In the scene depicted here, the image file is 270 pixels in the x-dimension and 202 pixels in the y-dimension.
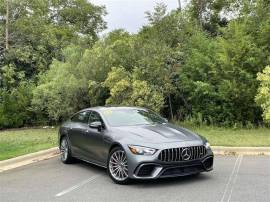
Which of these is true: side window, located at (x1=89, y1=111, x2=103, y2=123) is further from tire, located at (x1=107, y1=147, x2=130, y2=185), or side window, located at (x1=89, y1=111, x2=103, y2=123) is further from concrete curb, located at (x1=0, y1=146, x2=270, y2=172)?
concrete curb, located at (x1=0, y1=146, x2=270, y2=172)

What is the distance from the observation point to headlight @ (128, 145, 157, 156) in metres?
8.76

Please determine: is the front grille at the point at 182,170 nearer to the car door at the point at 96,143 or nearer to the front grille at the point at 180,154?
the front grille at the point at 180,154

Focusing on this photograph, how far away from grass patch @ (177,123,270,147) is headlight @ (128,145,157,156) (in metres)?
4.67

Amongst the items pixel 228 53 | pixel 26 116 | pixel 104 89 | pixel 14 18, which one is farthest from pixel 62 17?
pixel 228 53

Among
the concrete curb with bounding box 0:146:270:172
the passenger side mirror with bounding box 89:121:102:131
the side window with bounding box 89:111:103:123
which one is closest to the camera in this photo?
the passenger side mirror with bounding box 89:121:102:131

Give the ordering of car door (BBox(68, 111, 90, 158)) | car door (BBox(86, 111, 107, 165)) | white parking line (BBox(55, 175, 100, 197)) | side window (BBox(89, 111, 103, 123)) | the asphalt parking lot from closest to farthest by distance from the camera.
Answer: the asphalt parking lot < white parking line (BBox(55, 175, 100, 197)) < car door (BBox(86, 111, 107, 165)) < side window (BBox(89, 111, 103, 123)) < car door (BBox(68, 111, 90, 158))

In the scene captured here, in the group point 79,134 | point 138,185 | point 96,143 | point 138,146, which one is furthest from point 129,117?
point 138,185

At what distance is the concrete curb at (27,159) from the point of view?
11.6m

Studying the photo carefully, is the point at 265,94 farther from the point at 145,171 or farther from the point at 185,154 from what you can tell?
the point at 145,171

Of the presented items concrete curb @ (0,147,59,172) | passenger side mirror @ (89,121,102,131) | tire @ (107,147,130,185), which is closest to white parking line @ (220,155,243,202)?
tire @ (107,147,130,185)

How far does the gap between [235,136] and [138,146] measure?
23.1 feet

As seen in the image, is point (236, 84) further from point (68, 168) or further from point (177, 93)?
point (68, 168)

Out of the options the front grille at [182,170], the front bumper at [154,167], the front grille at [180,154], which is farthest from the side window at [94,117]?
the front grille at [182,170]

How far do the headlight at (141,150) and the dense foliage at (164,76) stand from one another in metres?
8.28
